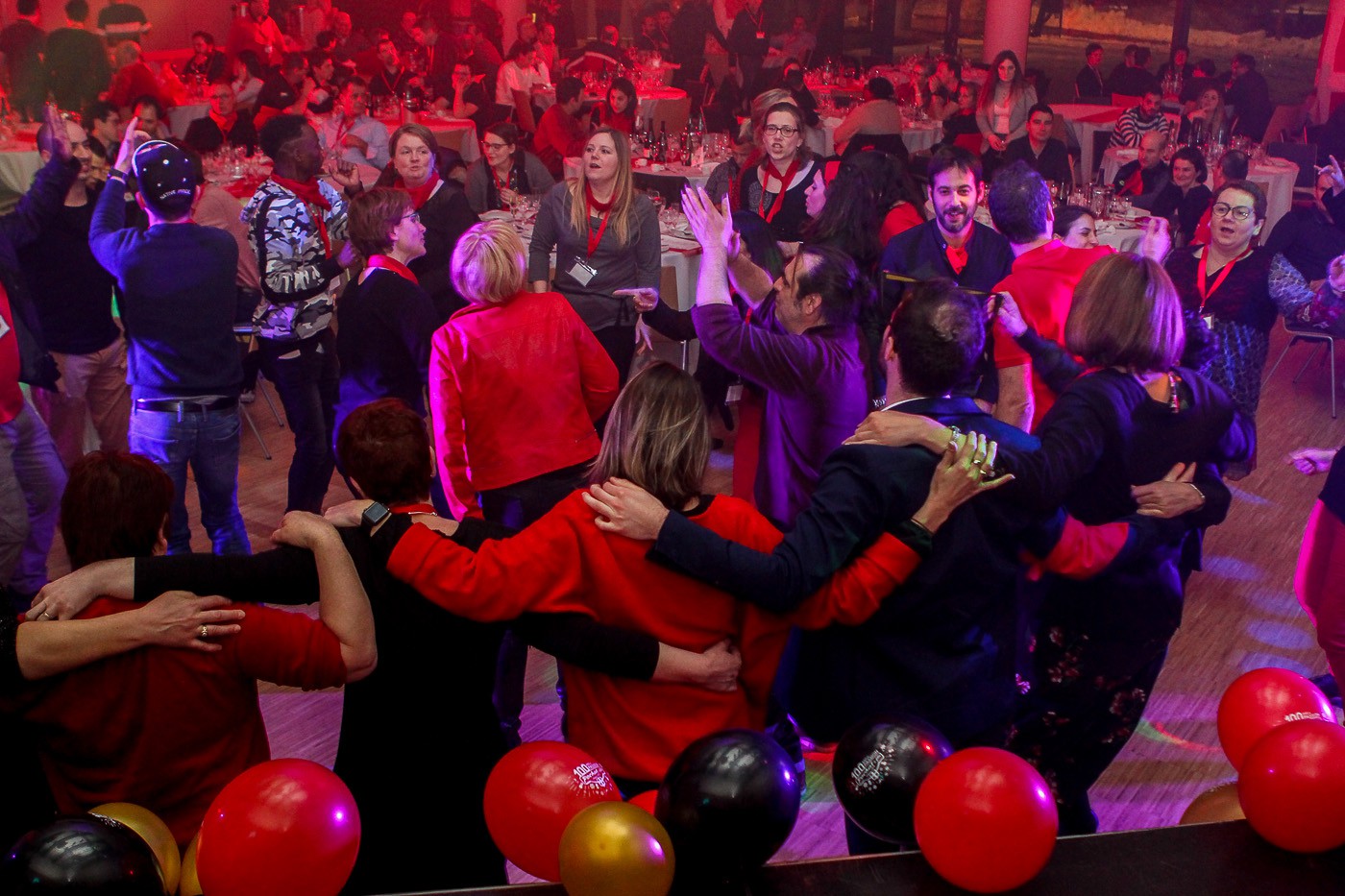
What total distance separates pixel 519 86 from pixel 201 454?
698 cm

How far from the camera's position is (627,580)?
1870 millimetres

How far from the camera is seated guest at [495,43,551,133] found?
9.68 metres

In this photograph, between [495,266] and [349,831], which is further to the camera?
[495,266]

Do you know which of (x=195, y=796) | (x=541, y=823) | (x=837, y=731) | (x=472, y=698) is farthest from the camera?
(x=837, y=731)

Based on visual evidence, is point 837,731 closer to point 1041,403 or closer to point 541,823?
point 541,823

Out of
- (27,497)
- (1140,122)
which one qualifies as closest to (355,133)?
(27,497)

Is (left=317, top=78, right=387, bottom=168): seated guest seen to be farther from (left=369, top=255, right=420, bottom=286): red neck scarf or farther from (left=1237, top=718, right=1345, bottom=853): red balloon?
(left=1237, top=718, right=1345, bottom=853): red balloon

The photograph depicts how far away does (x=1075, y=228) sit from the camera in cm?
414

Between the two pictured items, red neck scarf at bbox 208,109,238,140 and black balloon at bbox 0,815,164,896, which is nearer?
black balloon at bbox 0,815,164,896

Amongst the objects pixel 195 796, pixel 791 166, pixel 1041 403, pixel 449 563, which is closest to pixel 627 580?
pixel 449 563

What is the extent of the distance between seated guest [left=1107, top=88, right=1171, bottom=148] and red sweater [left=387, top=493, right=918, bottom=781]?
22.9ft

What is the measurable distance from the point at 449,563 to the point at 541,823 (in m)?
0.44

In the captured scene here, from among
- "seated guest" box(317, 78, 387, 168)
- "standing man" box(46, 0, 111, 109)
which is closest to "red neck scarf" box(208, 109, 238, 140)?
"seated guest" box(317, 78, 387, 168)

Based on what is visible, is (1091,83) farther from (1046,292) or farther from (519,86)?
(1046,292)
